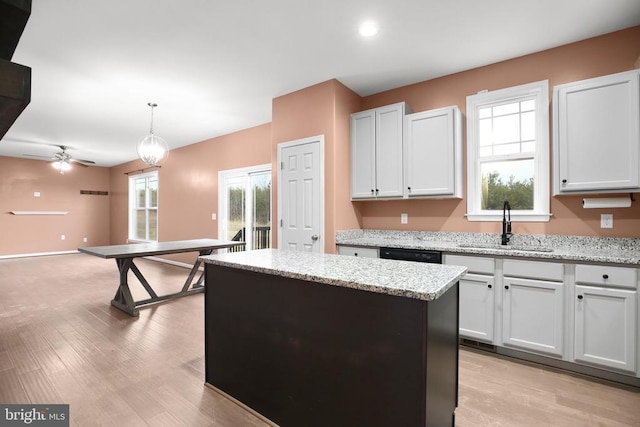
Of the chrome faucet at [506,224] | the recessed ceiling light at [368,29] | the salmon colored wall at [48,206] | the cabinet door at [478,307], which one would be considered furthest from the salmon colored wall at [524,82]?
the salmon colored wall at [48,206]

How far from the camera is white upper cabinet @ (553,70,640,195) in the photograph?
2.31 m

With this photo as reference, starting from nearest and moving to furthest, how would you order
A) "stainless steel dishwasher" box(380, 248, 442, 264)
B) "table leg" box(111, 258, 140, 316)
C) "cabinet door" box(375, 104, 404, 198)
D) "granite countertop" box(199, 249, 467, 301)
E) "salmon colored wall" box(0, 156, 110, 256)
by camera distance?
"granite countertop" box(199, 249, 467, 301) → "stainless steel dishwasher" box(380, 248, 442, 264) → "cabinet door" box(375, 104, 404, 198) → "table leg" box(111, 258, 140, 316) → "salmon colored wall" box(0, 156, 110, 256)

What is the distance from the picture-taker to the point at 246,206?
218 inches

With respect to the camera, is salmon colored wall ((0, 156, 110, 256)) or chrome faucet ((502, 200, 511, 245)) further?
salmon colored wall ((0, 156, 110, 256))

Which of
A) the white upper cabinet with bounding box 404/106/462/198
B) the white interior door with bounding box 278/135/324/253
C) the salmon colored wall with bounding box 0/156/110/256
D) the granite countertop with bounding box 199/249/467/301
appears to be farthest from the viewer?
the salmon colored wall with bounding box 0/156/110/256

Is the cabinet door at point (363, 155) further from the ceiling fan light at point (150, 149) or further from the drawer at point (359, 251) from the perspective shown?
the ceiling fan light at point (150, 149)

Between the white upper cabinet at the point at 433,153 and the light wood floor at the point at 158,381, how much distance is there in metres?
1.61

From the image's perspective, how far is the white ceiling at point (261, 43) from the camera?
2.30 meters

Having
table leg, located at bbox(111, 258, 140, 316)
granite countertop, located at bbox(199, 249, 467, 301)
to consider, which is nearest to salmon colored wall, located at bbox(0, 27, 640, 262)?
granite countertop, located at bbox(199, 249, 467, 301)

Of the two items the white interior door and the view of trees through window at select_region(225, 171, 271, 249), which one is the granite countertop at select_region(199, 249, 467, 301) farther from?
the view of trees through window at select_region(225, 171, 271, 249)

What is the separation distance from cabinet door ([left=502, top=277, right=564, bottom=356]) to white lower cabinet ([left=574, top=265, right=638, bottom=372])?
12 cm

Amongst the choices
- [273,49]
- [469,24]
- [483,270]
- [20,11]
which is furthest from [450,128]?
[20,11]

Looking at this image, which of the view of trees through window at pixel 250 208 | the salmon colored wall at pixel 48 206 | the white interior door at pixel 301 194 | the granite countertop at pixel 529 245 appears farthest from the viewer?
the salmon colored wall at pixel 48 206

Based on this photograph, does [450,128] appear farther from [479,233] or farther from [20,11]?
[20,11]
